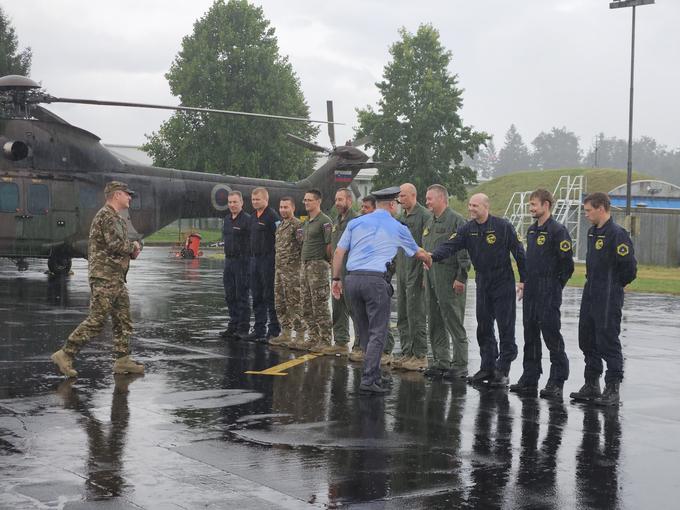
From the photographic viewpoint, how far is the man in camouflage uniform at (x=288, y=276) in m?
11.8

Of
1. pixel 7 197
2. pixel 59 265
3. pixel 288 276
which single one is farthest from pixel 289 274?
pixel 59 265

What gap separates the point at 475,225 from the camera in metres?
9.41

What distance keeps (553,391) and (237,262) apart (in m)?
5.23

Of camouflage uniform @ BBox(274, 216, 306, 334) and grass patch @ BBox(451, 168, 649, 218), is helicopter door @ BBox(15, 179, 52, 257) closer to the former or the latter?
camouflage uniform @ BBox(274, 216, 306, 334)

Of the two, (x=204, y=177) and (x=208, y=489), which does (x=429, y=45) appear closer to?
(x=204, y=177)

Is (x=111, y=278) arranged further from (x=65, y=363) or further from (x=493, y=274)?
(x=493, y=274)

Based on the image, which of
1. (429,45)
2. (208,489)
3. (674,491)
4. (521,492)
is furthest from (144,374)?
(429,45)

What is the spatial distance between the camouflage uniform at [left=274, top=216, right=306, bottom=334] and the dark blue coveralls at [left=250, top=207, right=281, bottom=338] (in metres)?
0.41

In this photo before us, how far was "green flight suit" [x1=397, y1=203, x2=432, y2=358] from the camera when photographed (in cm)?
1023

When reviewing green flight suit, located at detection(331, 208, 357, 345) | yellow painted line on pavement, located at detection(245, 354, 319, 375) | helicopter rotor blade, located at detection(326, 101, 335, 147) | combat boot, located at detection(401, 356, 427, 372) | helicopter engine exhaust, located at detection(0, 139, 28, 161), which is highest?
helicopter rotor blade, located at detection(326, 101, 335, 147)

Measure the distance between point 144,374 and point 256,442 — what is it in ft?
10.5

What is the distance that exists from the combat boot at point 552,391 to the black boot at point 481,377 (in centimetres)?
68

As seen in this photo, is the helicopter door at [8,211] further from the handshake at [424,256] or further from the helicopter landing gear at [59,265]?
the handshake at [424,256]

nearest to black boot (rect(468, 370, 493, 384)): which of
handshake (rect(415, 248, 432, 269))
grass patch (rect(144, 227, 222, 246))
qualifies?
handshake (rect(415, 248, 432, 269))
